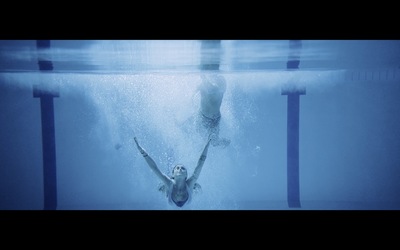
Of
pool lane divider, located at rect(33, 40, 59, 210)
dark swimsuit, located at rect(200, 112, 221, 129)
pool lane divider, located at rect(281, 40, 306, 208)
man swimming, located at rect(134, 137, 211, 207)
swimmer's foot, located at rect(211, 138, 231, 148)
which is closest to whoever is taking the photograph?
man swimming, located at rect(134, 137, 211, 207)

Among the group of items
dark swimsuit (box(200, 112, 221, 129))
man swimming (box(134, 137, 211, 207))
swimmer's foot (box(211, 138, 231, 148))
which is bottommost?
man swimming (box(134, 137, 211, 207))

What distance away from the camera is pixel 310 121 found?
40.7 feet

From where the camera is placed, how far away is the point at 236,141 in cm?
1388

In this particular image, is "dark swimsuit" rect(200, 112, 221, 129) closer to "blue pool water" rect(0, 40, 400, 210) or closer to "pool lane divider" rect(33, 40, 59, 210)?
"blue pool water" rect(0, 40, 400, 210)

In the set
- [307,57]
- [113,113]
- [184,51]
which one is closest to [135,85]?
[113,113]

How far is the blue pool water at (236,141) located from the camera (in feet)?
38.9

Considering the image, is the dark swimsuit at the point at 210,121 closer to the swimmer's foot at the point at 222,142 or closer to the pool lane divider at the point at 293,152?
the swimmer's foot at the point at 222,142

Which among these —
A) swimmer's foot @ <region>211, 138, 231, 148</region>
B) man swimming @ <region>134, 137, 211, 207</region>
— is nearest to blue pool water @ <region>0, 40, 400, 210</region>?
swimmer's foot @ <region>211, 138, 231, 148</region>

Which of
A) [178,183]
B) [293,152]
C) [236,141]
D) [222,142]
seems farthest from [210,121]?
[236,141]

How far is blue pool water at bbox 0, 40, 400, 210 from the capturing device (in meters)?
11.8

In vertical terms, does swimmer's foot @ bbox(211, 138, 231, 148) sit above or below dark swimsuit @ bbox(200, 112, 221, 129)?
below

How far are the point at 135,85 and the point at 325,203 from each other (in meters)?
11.2

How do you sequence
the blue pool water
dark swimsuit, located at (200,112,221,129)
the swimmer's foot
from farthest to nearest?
the blue pool water < dark swimsuit, located at (200,112,221,129) < the swimmer's foot

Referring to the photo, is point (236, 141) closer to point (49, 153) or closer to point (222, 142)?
point (222, 142)
